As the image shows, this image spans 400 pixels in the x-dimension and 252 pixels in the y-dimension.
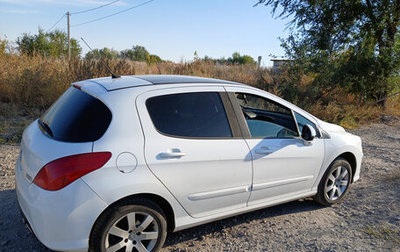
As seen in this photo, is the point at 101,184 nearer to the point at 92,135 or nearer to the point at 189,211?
the point at 92,135

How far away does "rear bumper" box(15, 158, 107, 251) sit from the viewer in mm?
2381

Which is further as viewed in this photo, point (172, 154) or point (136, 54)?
point (136, 54)

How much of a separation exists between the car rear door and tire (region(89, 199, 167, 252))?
27 cm

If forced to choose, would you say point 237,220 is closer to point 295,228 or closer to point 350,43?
point 295,228

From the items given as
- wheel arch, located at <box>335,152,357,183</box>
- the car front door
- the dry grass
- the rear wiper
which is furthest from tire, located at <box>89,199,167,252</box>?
the dry grass

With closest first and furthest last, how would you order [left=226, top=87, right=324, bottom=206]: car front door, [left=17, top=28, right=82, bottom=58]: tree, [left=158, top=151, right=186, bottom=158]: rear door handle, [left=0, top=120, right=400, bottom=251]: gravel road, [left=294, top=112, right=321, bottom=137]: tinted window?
[left=158, top=151, right=186, bottom=158]: rear door handle, [left=0, top=120, right=400, bottom=251]: gravel road, [left=226, top=87, right=324, bottom=206]: car front door, [left=294, top=112, right=321, bottom=137]: tinted window, [left=17, top=28, right=82, bottom=58]: tree

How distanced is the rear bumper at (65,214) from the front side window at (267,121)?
1804 millimetres

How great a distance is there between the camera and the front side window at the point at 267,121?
363 cm

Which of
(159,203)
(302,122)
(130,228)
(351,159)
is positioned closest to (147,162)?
(159,203)

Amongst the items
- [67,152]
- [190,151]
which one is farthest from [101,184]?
[190,151]

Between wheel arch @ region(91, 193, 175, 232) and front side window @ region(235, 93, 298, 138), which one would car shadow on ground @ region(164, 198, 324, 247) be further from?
front side window @ region(235, 93, 298, 138)

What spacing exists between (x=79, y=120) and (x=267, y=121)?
7.50 ft

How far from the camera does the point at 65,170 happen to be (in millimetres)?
2395

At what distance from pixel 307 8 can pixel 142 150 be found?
11.2m
